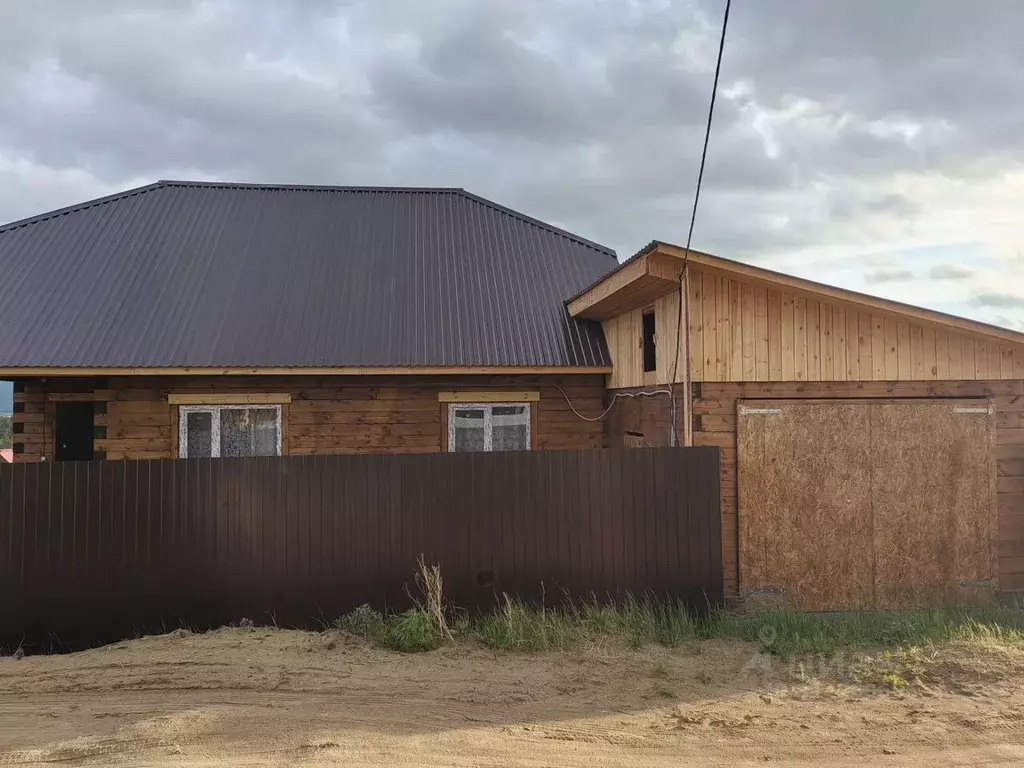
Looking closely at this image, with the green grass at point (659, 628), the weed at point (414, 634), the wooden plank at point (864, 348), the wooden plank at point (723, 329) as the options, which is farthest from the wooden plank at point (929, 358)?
the weed at point (414, 634)

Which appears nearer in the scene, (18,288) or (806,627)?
(806,627)

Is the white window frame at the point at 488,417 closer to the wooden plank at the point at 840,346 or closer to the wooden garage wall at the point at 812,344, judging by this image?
the wooden garage wall at the point at 812,344

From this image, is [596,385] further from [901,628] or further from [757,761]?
[757,761]

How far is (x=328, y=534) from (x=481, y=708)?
267 centimetres

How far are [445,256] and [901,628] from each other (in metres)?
10.3

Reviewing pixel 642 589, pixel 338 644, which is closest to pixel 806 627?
pixel 642 589

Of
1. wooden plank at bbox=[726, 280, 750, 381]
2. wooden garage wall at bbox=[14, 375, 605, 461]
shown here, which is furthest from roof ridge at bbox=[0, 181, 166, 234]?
wooden plank at bbox=[726, 280, 750, 381]

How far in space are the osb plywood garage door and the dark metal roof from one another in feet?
12.2

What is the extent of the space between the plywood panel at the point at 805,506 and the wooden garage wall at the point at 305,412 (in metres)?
3.95

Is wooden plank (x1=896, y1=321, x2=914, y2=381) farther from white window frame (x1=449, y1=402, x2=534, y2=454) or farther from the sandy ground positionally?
white window frame (x1=449, y1=402, x2=534, y2=454)

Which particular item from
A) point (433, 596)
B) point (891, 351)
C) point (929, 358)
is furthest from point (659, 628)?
point (929, 358)

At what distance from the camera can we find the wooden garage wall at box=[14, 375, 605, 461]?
1085cm

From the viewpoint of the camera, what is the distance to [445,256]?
47.0 feet

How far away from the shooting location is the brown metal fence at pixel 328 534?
693 cm
